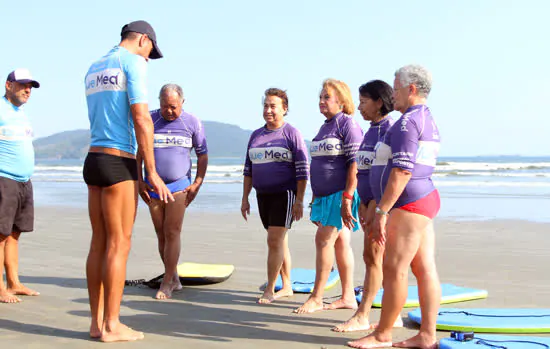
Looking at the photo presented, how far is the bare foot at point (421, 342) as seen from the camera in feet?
12.7

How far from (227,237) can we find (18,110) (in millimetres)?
4769

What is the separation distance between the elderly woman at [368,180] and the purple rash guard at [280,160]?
2.95 ft

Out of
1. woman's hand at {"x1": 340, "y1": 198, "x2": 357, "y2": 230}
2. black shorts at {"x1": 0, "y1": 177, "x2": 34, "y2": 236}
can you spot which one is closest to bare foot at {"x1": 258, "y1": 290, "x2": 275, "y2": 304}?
woman's hand at {"x1": 340, "y1": 198, "x2": 357, "y2": 230}

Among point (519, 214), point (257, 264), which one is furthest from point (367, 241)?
point (519, 214)

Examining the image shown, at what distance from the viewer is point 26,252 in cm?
818

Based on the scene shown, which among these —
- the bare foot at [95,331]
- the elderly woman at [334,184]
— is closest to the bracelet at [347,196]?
the elderly woman at [334,184]

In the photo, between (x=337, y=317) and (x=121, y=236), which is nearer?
(x=121, y=236)

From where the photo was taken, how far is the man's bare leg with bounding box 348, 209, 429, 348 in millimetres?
3730

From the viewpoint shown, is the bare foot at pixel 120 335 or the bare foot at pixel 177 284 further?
the bare foot at pixel 177 284

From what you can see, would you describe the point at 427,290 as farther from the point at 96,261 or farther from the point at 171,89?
the point at 171,89

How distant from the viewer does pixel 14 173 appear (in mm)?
5359

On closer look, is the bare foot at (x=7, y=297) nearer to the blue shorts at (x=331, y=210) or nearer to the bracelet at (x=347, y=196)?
the blue shorts at (x=331, y=210)

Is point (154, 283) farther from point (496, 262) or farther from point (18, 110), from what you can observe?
point (496, 262)

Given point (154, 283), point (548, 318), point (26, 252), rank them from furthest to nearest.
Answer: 1. point (26, 252)
2. point (154, 283)
3. point (548, 318)
